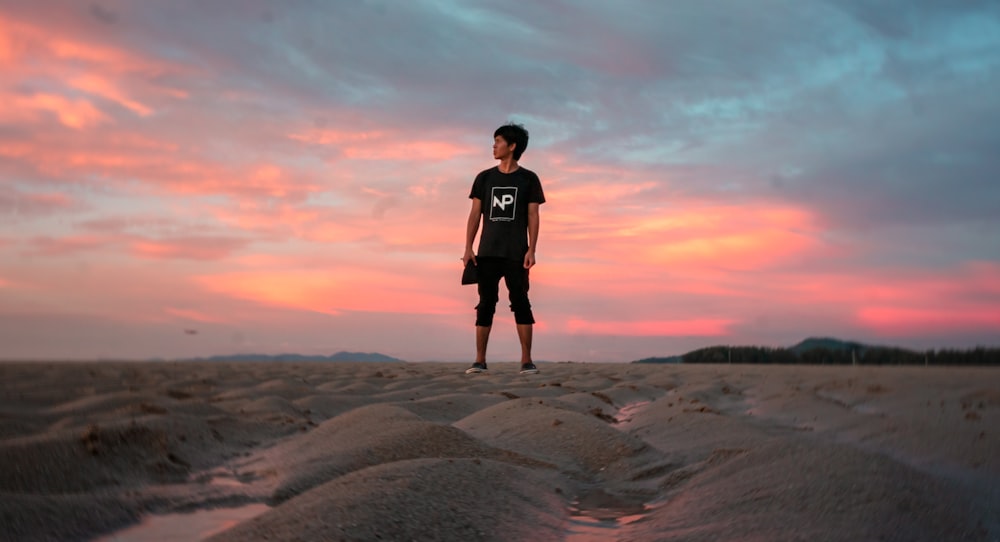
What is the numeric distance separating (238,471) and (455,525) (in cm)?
129

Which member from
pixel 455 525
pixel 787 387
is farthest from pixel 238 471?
pixel 787 387

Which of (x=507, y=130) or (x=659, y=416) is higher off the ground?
(x=507, y=130)

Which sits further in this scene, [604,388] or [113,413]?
[604,388]

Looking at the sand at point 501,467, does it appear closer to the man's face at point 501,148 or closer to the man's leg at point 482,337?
the man's leg at point 482,337

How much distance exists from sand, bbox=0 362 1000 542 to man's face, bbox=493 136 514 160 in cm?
166

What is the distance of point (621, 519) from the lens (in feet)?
5.76

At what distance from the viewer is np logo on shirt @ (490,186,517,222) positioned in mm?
4828

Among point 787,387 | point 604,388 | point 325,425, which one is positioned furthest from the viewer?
point 604,388

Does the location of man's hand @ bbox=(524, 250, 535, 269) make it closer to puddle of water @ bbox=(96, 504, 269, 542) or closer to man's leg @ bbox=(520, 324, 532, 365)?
man's leg @ bbox=(520, 324, 532, 365)

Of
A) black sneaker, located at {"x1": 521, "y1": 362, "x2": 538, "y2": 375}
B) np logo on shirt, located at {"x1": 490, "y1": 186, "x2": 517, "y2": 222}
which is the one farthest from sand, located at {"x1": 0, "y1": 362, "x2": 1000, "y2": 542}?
black sneaker, located at {"x1": 521, "y1": 362, "x2": 538, "y2": 375}

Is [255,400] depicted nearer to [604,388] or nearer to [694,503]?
[604,388]

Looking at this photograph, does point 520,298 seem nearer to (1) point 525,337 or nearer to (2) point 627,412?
(1) point 525,337

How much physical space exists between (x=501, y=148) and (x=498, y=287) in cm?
93

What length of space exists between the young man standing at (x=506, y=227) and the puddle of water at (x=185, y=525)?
304 cm
